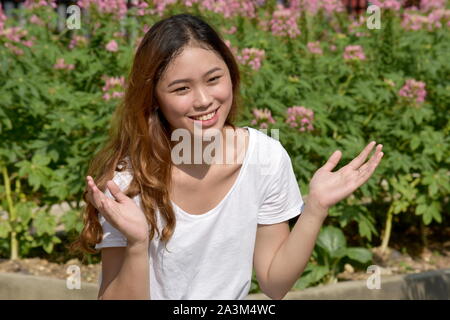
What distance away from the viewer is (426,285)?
13.9 feet

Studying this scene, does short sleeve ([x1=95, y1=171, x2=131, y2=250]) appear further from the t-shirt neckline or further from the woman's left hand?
the woman's left hand

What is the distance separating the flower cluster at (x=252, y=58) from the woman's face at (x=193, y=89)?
2167 millimetres

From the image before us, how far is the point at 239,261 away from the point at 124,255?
0.35 m

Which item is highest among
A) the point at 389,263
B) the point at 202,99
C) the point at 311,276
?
the point at 202,99

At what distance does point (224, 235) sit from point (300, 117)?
6.71 ft

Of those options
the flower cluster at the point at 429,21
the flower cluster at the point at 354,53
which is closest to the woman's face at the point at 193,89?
the flower cluster at the point at 354,53

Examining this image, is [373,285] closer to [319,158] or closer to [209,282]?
[319,158]

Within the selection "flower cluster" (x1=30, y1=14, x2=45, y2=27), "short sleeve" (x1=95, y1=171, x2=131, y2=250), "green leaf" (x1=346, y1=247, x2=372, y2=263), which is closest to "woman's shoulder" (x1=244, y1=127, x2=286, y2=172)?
"short sleeve" (x1=95, y1=171, x2=131, y2=250)

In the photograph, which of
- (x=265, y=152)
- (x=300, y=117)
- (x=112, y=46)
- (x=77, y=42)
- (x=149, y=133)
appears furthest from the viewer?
(x=77, y=42)

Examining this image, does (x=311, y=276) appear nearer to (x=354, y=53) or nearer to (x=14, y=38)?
(x=354, y=53)

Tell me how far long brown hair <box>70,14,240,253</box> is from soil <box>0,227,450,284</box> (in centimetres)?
234

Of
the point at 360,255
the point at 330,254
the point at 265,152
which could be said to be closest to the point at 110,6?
the point at 330,254

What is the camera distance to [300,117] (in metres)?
4.16

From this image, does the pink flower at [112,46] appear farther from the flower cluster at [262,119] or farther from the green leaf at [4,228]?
the green leaf at [4,228]
